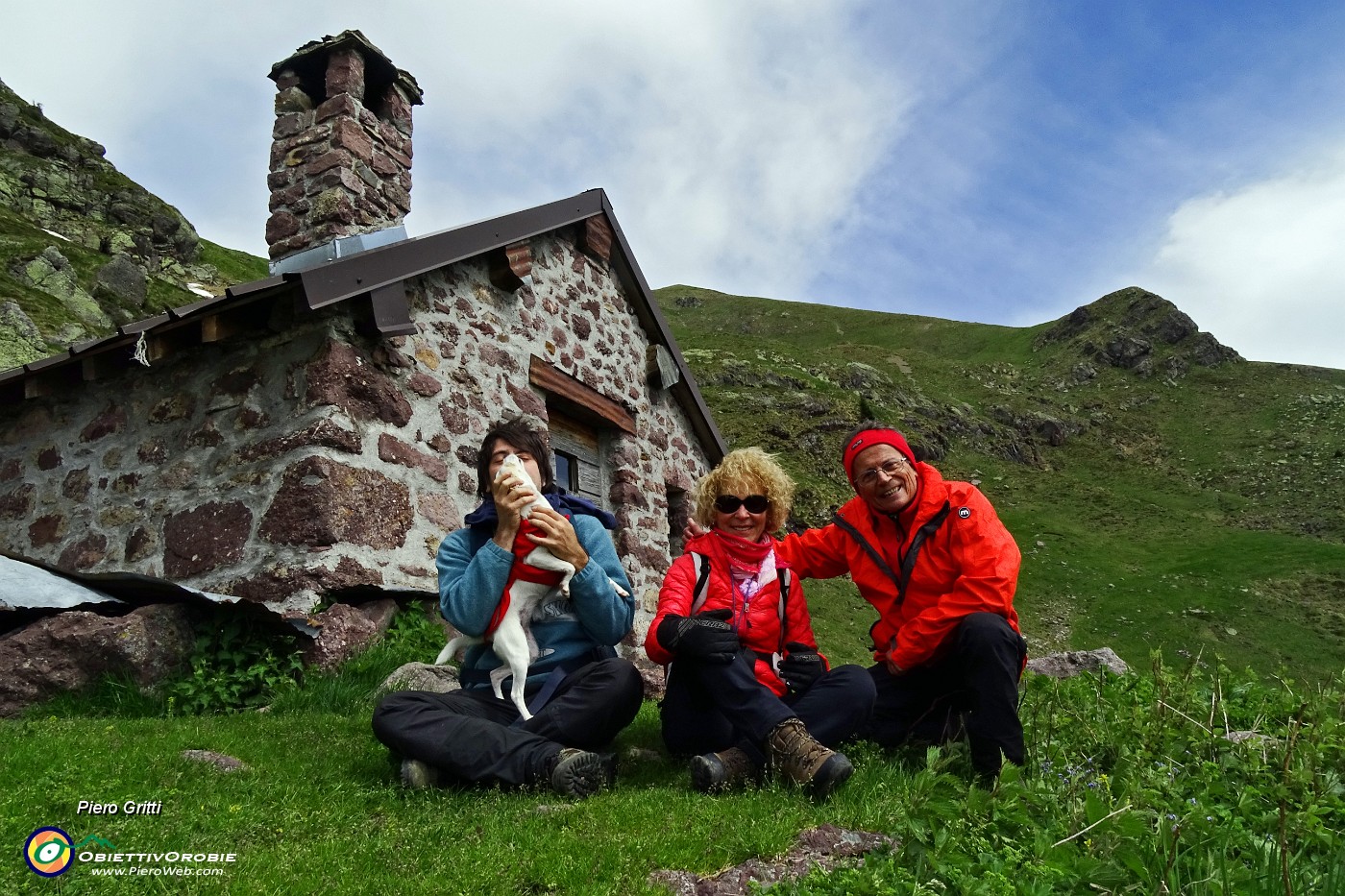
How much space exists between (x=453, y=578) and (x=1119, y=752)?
9.28 ft

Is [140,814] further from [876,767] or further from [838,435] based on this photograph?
[838,435]

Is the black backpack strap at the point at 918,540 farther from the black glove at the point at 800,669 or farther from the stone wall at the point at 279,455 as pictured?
the stone wall at the point at 279,455

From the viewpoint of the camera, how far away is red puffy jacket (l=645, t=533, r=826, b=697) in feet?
11.3

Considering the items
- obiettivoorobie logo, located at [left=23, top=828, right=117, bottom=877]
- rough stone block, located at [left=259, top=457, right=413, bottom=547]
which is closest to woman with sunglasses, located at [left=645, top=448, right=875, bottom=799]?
obiettivoorobie logo, located at [left=23, top=828, right=117, bottom=877]

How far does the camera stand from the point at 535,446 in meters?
3.59

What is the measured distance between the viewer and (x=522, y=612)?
11.0ft

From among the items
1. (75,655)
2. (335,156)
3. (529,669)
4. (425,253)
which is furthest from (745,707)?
(335,156)

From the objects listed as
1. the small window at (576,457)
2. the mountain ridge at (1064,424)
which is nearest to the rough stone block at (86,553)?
the small window at (576,457)

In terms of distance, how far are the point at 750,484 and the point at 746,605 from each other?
549mm

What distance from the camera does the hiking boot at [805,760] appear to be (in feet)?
9.06

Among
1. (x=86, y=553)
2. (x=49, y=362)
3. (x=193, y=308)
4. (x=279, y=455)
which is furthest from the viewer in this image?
(x=86, y=553)

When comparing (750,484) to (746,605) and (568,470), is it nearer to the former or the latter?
(746,605)

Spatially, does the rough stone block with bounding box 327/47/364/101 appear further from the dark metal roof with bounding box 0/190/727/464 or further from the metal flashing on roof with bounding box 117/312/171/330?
the metal flashing on roof with bounding box 117/312/171/330

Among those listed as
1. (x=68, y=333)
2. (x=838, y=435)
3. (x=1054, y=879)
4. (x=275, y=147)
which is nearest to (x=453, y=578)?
(x=1054, y=879)
